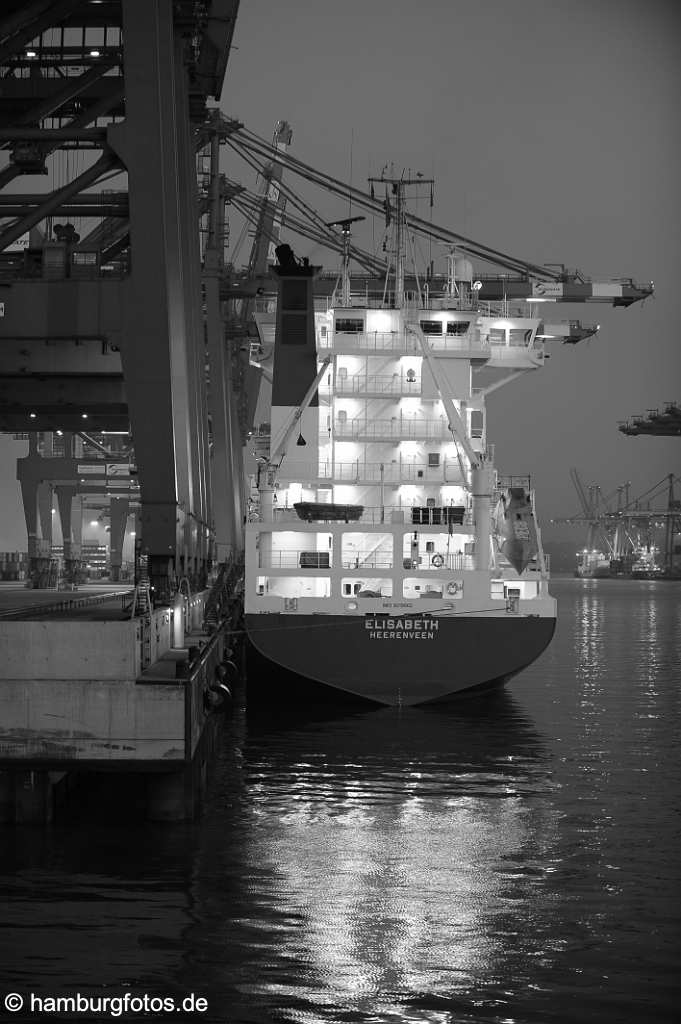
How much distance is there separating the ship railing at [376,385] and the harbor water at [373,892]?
11.6 meters

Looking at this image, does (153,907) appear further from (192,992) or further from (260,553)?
(260,553)

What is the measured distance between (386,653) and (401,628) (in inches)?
28.6

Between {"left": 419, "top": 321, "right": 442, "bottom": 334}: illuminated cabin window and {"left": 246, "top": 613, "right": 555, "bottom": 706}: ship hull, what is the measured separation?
9336 mm

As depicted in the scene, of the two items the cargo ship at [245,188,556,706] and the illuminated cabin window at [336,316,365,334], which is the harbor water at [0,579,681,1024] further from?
the illuminated cabin window at [336,316,365,334]

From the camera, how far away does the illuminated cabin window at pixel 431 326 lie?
3562 cm

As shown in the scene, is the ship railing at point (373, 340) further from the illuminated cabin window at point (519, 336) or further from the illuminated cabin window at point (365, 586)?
the illuminated cabin window at point (365, 586)

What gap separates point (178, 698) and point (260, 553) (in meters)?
15.0

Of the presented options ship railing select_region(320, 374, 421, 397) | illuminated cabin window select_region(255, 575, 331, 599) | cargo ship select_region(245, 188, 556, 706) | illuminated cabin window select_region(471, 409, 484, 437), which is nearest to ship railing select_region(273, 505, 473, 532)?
cargo ship select_region(245, 188, 556, 706)

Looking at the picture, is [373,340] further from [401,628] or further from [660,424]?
[660,424]

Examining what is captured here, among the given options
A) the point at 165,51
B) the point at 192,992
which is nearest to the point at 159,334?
the point at 165,51

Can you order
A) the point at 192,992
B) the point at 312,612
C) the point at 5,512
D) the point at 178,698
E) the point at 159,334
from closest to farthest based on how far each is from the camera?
the point at 192,992 → the point at 178,698 → the point at 159,334 → the point at 312,612 → the point at 5,512

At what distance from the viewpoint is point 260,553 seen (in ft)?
103

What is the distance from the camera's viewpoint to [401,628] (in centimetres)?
2906

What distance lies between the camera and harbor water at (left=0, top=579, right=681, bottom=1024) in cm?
1109
